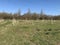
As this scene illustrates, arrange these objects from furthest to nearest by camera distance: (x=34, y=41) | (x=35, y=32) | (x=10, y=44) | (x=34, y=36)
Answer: (x=35, y=32)
(x=34, y=36)
(x=34, y=41)
(x=10, y=44)

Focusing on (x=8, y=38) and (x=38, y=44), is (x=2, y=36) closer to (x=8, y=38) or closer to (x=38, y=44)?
(x=8, y=38)

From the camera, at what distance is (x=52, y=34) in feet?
49.2

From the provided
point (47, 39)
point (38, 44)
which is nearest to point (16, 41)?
point (38, 44)

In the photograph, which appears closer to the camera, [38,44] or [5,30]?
[38,44]

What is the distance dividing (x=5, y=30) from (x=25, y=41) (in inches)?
122

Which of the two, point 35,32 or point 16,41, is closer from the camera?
point 16,41

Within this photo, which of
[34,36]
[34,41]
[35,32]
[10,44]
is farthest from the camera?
[35,32]

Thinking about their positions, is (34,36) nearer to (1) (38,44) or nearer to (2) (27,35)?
(2) (27,35)

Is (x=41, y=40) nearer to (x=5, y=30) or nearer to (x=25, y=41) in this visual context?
(x=25, y=41)

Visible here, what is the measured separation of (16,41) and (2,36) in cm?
146

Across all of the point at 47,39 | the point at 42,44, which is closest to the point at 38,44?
the point at 42,44

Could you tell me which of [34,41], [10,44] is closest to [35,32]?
[34,41]

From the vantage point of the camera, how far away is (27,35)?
14531 millimetres

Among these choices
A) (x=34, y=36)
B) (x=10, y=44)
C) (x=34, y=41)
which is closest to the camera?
(x=10, y=44)
